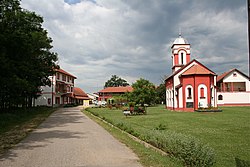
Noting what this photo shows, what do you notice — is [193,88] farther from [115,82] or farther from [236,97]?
[115,82]

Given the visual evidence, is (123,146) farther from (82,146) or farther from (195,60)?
(195,60)

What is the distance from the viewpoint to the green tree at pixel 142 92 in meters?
50.6

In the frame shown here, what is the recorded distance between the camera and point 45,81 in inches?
1442

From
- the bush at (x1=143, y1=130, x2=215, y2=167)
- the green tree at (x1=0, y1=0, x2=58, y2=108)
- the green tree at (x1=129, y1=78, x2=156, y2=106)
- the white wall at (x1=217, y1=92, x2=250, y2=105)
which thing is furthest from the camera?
the green tree at (x1=129, y1=78, x2=156, y2=106)

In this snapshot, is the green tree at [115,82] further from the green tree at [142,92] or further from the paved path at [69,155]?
the paved path at [69,155]

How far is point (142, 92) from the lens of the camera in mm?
51031

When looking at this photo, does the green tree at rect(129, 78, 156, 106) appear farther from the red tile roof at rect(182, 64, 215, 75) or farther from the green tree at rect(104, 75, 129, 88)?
the green tree at rect(104, 75, 129, 88)

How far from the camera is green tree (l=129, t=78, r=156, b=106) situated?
50.6 meters

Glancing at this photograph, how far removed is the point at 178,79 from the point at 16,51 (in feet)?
76.3

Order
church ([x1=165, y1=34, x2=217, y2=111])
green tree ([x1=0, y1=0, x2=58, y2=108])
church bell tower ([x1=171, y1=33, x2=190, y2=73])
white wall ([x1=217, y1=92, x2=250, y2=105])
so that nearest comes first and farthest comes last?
green tree ([x1=0, y1=0, x2=58, y2=108]) < church ([x1=165, y1=34, x2=217, y2=111]) < church bell tower ([x1=171, y1=33, x2=190, y2=73]) < white wall ([x1=217, y1=92, x2=250, y2=105])

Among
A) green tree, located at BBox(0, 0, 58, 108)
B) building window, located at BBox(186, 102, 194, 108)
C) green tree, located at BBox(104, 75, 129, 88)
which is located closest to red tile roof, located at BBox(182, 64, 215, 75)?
building window, located at BBox(186, 102, 194, 108)

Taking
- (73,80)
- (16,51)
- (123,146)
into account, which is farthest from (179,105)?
(73,80)

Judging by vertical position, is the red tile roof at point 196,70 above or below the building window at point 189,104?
above

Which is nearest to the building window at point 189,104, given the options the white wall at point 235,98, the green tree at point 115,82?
the white wall at point 235,98
